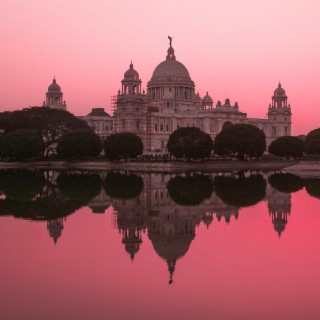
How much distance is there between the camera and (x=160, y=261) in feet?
52.0

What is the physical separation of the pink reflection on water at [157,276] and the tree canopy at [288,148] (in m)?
68.8

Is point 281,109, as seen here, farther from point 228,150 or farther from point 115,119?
point 228,150

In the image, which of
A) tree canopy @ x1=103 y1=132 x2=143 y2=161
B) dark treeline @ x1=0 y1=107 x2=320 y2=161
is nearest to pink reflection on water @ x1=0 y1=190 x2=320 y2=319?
dark treeline @ x1=0 y1=107 x2=320 y2=161

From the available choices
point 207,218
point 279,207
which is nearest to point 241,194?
point 279,207

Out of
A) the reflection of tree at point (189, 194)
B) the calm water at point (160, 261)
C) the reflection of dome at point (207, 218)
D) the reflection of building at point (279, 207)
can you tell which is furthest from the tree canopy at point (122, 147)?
the reflection of dome at point (207, 218)

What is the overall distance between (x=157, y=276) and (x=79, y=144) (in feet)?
221

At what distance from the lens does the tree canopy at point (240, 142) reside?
7894cm

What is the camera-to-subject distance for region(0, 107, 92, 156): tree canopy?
87438mm

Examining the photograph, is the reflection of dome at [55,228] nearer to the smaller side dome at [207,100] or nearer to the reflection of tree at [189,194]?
the reflection of tree at [189,194]

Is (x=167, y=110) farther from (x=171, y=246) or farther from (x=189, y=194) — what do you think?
(x=171, y=246)

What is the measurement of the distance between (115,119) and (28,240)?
92.0m

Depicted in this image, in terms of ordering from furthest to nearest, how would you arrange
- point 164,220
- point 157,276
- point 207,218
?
point 207,218
point 164,220
point 157,276

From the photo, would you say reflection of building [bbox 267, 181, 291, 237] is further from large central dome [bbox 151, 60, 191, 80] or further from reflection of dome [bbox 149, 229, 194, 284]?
large central dome [bbox 151, 60, 191, 80]

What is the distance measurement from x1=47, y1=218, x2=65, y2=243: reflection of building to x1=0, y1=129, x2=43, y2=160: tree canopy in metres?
55.6
